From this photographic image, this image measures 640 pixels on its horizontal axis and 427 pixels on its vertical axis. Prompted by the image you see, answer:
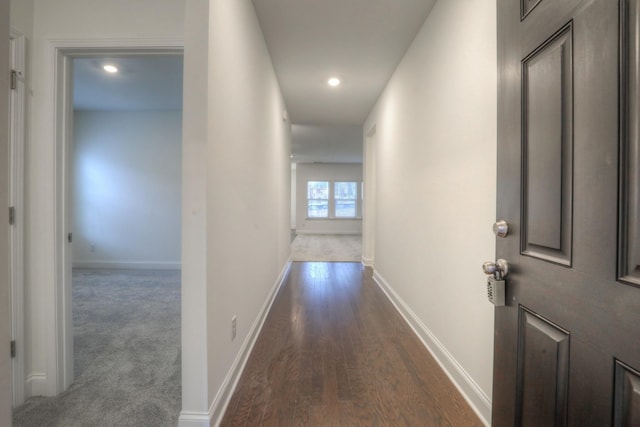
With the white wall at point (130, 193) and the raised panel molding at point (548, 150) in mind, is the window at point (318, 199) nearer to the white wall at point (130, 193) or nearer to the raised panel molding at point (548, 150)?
the white wall at point (130, 193)

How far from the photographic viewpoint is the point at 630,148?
0.54 meters

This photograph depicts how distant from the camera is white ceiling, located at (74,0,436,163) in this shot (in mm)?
2217

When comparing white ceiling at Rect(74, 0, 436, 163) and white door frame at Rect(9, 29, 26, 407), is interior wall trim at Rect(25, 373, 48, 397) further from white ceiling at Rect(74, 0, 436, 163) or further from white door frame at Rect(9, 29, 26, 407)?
A: white ceiling at Rect(74, 0, 436, 163)

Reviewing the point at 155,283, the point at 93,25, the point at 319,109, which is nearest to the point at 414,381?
the point at 93,25

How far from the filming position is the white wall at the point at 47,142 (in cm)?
159

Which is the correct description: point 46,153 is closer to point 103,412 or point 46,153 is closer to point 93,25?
point 93,25

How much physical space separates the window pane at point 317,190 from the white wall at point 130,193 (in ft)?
20.7

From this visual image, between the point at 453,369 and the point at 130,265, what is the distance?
4.86 meters

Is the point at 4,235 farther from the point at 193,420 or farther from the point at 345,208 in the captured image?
the point at 345,208

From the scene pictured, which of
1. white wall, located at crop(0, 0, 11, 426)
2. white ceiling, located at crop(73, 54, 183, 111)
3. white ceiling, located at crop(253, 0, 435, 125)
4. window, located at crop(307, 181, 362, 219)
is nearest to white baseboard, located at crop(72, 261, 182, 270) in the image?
white ceiling, located at crop(73, 54, 183, 111)

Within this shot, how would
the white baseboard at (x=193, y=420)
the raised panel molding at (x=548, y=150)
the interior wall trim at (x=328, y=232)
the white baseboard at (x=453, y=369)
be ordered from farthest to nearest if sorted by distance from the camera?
the interior wall trim at (x=328, y=232) < the white baseboard at (x=453, y=369) < the white baseboard at (x=193, y=420) < the raised panel molding at (x=548, y=150)

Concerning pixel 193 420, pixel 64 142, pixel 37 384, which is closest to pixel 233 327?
pixel 193 420

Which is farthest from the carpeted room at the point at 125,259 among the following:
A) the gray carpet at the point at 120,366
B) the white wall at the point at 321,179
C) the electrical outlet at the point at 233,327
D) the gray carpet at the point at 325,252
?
the white wall at the point at 321,179

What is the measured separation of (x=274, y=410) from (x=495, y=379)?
1086 mm
